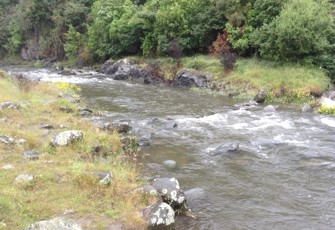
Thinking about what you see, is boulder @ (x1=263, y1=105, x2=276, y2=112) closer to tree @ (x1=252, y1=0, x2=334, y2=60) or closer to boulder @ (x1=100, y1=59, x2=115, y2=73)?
tree @ (x1=252, y1=0, x2=334, y2=60)

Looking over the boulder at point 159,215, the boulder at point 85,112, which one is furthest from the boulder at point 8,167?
the boulder at point 85,112

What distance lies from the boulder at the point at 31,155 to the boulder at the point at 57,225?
3.46 metres

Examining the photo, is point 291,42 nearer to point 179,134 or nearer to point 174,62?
point 174,62

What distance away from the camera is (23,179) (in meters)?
8.70

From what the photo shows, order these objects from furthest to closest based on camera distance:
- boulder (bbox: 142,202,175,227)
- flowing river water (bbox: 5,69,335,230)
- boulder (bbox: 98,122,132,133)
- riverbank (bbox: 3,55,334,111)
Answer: riverbank (bbox: 3,55,334,111) < boulder (bbox: 98,122,132,133) < flowing river water (bbox: 5,69,335,230) < boulder (bbox: 142,202,175,227)

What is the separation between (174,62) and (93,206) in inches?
1083

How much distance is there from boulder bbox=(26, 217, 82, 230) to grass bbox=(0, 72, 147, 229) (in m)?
0.25

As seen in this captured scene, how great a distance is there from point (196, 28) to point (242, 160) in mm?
23470

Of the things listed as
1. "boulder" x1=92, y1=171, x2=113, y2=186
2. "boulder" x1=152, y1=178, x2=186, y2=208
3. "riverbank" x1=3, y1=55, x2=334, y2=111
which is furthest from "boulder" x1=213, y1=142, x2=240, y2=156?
"riverbank" x1=3, y1=55, x2=334, y2=111

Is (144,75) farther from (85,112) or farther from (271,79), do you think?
(85,112)

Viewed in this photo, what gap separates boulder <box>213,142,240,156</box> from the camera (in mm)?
13709

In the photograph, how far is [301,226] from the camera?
8.62 m

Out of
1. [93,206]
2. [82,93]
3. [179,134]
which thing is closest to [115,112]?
[179,134]

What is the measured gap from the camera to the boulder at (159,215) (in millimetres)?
7953
